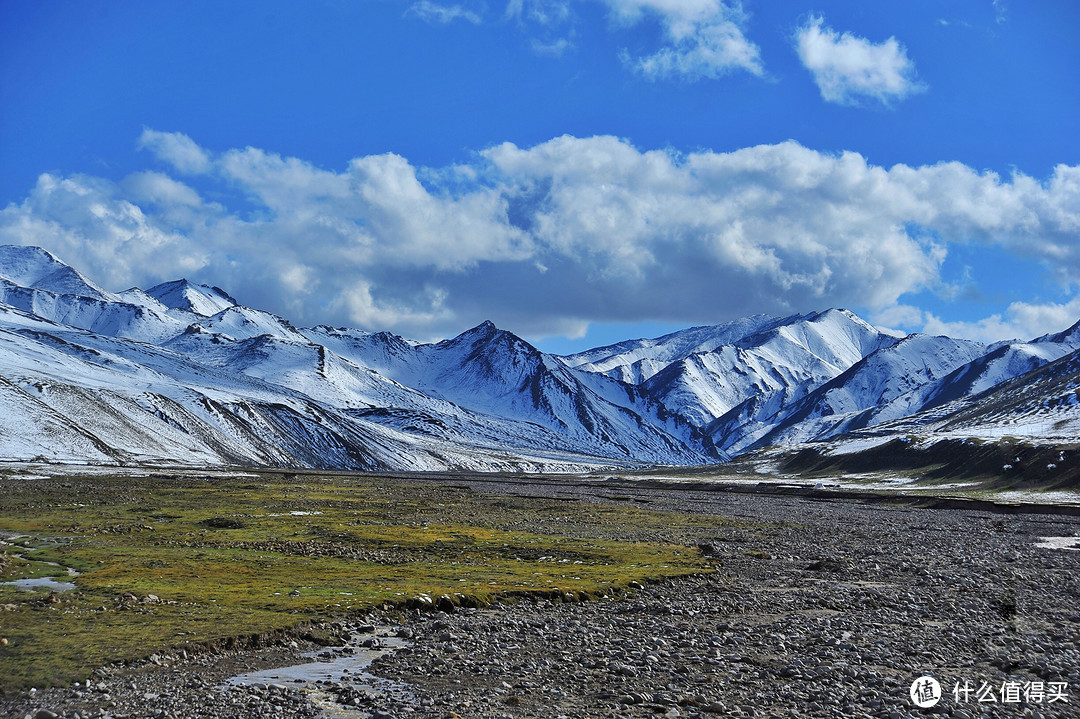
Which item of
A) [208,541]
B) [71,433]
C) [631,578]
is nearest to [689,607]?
[631,578]

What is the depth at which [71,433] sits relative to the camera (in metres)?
194

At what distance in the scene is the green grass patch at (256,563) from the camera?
26.4 metres

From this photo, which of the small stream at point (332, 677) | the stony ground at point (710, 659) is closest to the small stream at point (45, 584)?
the stony ground at point (710, 659)

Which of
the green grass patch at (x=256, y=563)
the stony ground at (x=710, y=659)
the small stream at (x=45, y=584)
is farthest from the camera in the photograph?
the small stream at (x=45, y=584)

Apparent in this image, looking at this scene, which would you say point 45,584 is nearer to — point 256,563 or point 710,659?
point 256,563

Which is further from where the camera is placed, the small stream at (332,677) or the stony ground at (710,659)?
the small stream at (332,677)

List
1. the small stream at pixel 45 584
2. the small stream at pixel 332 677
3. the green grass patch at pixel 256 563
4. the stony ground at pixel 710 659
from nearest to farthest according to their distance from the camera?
1. the stony ground at pixel 710 659
2. the small stream at pixel 332 677
3. the green grass patch at pixel 256 563
4. the small stream at pixel 45 584

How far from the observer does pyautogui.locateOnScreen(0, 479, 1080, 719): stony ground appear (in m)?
20.3

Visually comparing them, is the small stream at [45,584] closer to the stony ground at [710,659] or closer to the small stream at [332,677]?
the stony ground at [710,659]

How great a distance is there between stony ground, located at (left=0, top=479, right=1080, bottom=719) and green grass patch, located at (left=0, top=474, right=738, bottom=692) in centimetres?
219

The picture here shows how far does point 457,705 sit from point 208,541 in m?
37.2

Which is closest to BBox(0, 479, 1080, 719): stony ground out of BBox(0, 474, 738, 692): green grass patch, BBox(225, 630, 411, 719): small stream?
BBox(225, 630, 411, 719): small stream

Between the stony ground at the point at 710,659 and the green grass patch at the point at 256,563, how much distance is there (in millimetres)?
2193

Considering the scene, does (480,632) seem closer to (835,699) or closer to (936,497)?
(835,699)
